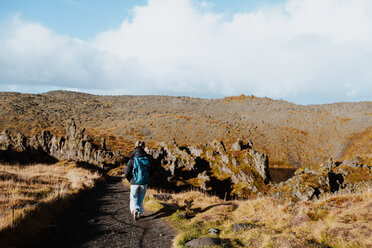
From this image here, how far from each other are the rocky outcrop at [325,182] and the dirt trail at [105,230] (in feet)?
57.2

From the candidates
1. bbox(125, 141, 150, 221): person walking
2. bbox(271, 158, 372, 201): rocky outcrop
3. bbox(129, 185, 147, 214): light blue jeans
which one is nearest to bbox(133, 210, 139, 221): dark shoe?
bbox(125, 141, 150, 221): person walking

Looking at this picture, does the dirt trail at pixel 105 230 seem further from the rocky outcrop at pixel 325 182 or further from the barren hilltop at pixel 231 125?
the barren hilltop at pixel 231 125

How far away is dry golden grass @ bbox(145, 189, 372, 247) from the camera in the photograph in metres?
7.11

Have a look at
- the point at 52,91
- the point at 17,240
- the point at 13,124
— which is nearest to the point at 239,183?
the point at 17,240

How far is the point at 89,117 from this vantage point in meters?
126

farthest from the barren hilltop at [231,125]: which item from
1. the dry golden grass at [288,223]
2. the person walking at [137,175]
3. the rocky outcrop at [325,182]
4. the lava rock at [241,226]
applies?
the lava rock at [241,226]

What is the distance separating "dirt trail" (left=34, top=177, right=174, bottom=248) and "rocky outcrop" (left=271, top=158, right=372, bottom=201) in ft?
57.2

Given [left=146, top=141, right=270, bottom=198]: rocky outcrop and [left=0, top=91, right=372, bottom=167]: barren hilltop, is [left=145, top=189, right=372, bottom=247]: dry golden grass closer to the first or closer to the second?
[left=146, top=141, right=270, bottom=198]: rocky outcrop

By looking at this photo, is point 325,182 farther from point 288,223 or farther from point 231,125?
point 231,125

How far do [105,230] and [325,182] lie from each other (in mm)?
23880

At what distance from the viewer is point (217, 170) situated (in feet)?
104

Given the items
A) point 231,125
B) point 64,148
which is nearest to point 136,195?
point 64,148

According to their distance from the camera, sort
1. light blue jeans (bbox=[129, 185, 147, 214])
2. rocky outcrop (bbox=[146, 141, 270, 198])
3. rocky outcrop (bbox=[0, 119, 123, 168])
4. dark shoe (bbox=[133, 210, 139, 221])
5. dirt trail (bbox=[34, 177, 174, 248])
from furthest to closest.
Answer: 1. rocky outcrop (bbox=[0, 119, 123, 168])
2. rocky outcrop (bbox=[146, 141, 270, 198])
3. dark shoe (bbox=[133, 210, 139, 221])
4. light blue jeans (bbox=[129, 185, 147, 214])
5. dirt trail (bbox=[34, 177, 174, 248])

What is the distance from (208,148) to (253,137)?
65.7 metres
